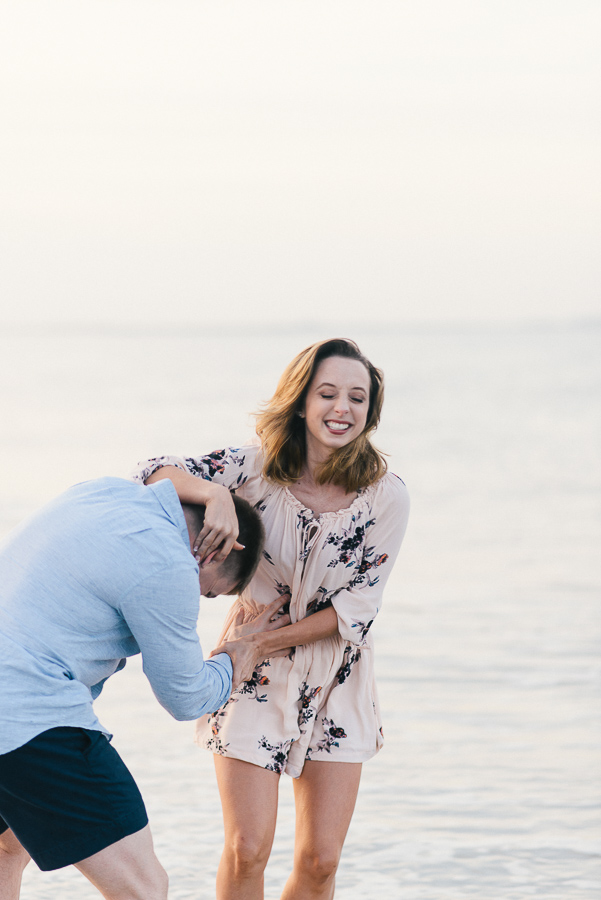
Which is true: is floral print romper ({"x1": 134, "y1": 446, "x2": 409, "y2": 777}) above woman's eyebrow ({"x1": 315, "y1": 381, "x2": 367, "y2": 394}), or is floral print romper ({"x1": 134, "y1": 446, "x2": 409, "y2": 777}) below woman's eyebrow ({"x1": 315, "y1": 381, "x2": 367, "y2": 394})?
below

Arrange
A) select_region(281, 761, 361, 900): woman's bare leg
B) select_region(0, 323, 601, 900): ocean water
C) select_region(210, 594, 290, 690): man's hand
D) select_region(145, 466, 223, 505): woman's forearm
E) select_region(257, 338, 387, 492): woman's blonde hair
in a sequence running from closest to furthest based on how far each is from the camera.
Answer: select_region(145, 466, 223, 505): woman's forearm < select_region(210, 594, 290, 690): man's hand < select_region(281, 761, 361, 900): woman's bare leg < select_region(257, 338, 387, 492): woman's blonde hair < select_region(0, 323, 601, 900): ocean water

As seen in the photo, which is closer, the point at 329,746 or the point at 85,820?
the point at 85,820

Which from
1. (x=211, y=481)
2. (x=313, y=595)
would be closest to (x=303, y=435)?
(x=211, y=481)

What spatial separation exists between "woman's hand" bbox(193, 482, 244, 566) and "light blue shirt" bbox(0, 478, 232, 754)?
0.16 m

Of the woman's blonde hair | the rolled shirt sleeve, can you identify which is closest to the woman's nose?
the woman's blonde hair

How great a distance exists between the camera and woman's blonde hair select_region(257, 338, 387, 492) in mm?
3541

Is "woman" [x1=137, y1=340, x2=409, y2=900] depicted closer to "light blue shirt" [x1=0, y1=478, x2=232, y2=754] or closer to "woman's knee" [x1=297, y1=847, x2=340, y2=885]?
"woman's knee" [x1=297, y1=847, x2=340, y2=885]

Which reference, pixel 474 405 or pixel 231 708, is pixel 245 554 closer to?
pixel 231 708

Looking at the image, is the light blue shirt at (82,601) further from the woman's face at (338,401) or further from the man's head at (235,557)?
the woman's face at (338,401)

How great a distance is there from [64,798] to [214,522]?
74cm

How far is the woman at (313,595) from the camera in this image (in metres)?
3.46

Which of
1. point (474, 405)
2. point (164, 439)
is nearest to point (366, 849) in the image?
point (164, 439)

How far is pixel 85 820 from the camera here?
2.56 meters

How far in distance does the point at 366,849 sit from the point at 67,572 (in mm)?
2619
